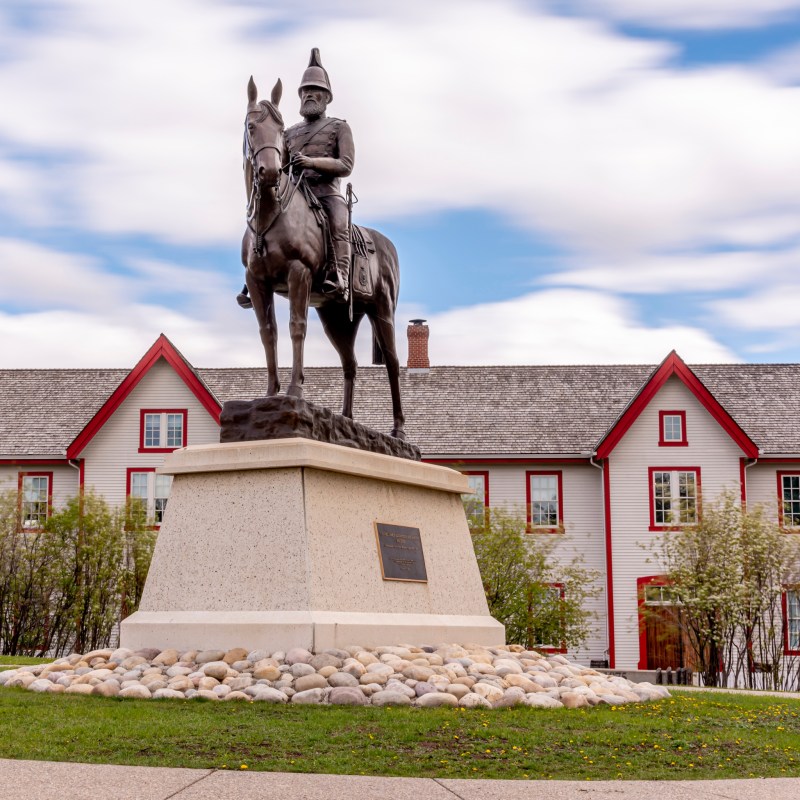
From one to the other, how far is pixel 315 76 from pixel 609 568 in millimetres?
23680

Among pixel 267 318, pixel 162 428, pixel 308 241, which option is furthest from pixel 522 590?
pixel 308 241

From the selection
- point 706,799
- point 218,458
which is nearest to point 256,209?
point 218,458

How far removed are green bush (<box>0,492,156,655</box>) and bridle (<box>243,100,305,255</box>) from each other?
19.8m

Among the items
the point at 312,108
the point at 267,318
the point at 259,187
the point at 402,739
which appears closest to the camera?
the point at 402,739

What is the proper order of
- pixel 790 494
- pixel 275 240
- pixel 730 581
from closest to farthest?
pixel 275 240, pixel 730 581, pixel 790 494

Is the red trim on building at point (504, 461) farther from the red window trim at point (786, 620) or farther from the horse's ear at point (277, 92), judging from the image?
the horse's ear at point (277, 92)

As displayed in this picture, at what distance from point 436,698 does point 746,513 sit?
924 inches

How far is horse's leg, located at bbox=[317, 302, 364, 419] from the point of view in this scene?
51.8 feet

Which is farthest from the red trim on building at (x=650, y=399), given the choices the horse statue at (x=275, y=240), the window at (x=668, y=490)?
the horse statue at (x=275, y=240)

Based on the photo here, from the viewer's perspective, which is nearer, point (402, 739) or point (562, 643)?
point (402, 739)

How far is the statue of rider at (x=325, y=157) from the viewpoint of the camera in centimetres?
1430

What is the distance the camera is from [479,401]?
39.4 m

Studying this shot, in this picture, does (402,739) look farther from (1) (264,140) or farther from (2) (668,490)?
(2) (668,490)

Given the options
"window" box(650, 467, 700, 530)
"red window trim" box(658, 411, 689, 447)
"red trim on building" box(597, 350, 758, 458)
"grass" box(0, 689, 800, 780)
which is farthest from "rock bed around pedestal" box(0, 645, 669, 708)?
"red window trim" box(658, 411, 689, 447)
